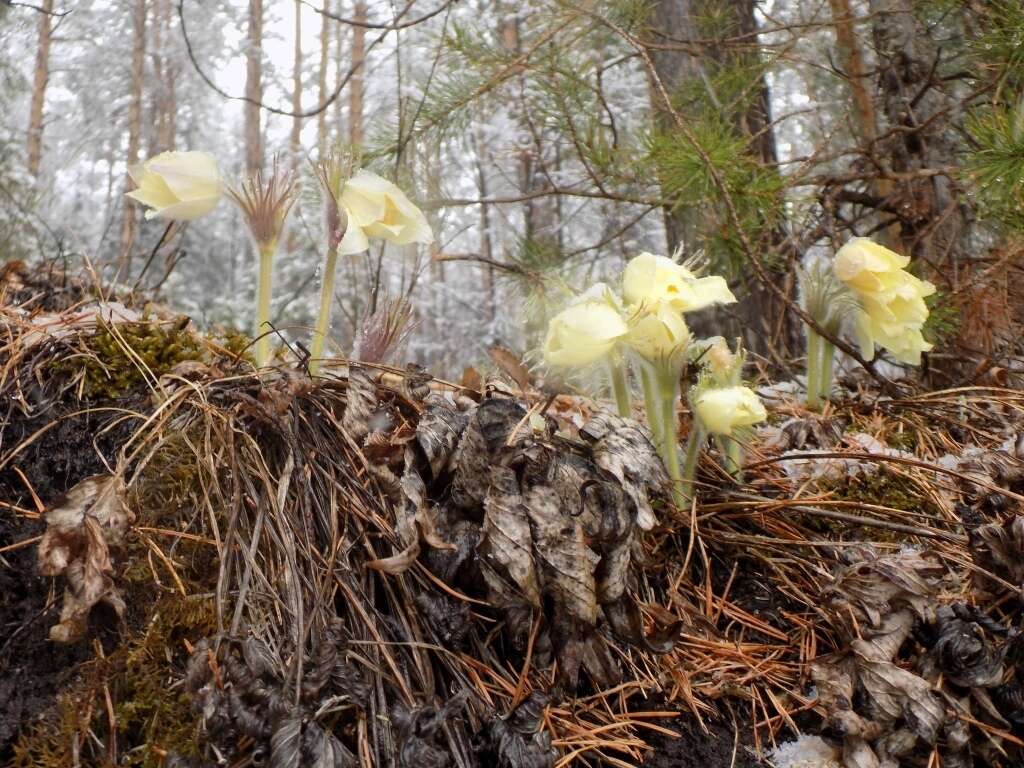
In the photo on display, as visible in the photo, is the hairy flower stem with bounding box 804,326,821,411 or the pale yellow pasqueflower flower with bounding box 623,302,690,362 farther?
the hairy flower stem with bounding box 804,326,821,411

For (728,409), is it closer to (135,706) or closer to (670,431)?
(670,431)

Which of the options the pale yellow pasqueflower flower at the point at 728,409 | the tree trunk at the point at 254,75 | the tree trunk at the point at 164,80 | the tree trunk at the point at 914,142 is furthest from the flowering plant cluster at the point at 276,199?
the tree trunk at the point at 164,80

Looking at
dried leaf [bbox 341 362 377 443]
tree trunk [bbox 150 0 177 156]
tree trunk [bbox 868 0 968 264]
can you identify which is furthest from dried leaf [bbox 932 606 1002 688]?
tree trunk [bbox 150 0 177 156]

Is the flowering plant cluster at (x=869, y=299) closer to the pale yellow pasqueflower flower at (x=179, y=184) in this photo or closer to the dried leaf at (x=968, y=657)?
the dried leaf at (x=968, y=657)

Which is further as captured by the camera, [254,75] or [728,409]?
[254,75]

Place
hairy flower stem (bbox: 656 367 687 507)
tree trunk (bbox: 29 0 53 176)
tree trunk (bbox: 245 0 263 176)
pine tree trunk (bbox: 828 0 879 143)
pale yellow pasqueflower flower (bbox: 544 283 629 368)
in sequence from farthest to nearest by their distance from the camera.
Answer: tree trunk (bbox: 245 0 263 176), tree trunk (bbox: 29 0 53 176), pine tree trunk (bbox: 828 0 879 143), hairy flower stem (bbox: 656 367 687 507), pale yellow pasqueflower flower (bbox: 544 283 629 368)

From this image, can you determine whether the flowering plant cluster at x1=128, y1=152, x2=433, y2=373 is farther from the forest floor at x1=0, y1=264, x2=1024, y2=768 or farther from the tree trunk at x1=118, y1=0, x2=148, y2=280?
the tree trunk at x1=118, y1=0, x2=148, y2=280

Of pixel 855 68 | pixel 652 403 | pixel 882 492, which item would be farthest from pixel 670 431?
pixel 855 68
